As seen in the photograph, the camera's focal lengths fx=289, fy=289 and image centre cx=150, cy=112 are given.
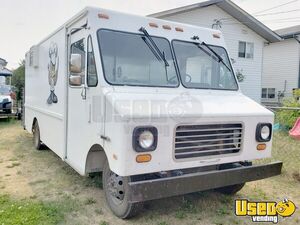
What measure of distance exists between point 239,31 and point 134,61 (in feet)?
47.7

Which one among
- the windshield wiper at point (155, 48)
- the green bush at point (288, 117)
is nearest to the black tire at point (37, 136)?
the windshield wiper at point (155, 48)

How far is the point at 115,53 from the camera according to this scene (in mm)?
3848

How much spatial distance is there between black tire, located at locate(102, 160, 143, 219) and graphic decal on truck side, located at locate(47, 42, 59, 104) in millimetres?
2187

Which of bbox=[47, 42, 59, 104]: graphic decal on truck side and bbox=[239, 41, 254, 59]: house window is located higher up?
bbox=[239, 41, 254, 59]: house window

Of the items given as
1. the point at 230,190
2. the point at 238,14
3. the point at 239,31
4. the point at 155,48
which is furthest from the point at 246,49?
the point at 155,48

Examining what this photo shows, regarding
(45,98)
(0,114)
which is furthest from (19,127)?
(45,98)

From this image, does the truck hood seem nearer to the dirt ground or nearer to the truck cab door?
the truck cab door

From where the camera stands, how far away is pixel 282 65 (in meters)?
20.5

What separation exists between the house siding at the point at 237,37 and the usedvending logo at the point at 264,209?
39.4 ft

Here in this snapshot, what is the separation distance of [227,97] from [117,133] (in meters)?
2.03

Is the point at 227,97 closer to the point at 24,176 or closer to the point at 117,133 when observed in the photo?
the point at 117,133

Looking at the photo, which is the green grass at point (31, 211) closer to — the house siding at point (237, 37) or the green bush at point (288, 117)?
the green bush at point (288, 117)

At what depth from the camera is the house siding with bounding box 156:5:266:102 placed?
1536 cm

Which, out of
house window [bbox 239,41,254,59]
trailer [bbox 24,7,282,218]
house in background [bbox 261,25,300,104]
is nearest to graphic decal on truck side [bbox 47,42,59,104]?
trailer [bbox 24,7,282,218]
